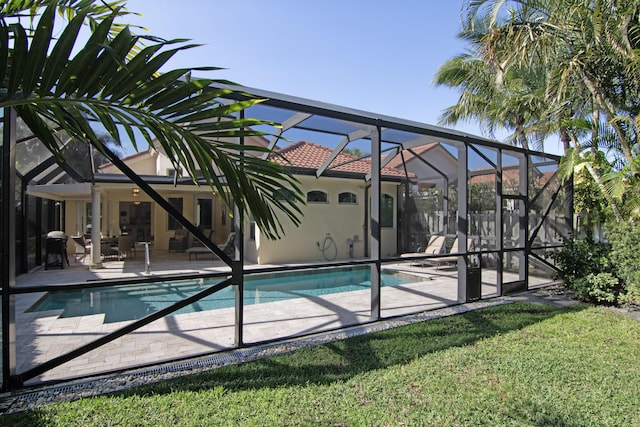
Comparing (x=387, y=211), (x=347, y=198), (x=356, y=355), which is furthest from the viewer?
(x=387, y=211)

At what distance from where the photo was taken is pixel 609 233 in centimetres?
718

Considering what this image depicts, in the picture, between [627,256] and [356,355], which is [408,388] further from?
[627,256]

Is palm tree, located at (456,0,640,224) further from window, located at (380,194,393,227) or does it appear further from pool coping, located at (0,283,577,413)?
window, located at (380,194,393,227)

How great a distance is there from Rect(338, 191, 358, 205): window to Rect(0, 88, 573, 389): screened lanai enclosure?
60 mm

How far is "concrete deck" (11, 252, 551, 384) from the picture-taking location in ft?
14.1

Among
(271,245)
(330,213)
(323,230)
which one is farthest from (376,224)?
(330,213)

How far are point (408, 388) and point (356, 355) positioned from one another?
94cm

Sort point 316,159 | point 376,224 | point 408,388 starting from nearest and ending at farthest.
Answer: point 408,388
point 376,224
point 316,159

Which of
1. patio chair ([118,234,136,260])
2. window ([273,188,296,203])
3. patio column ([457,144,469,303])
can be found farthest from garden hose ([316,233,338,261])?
window ([273,188,296,203])

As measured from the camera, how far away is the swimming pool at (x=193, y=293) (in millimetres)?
7211

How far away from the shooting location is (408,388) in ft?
11.8

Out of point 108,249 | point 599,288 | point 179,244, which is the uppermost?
point 179,244

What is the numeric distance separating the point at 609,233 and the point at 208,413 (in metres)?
8.15

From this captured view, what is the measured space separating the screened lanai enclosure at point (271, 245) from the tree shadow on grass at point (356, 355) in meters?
0.67
